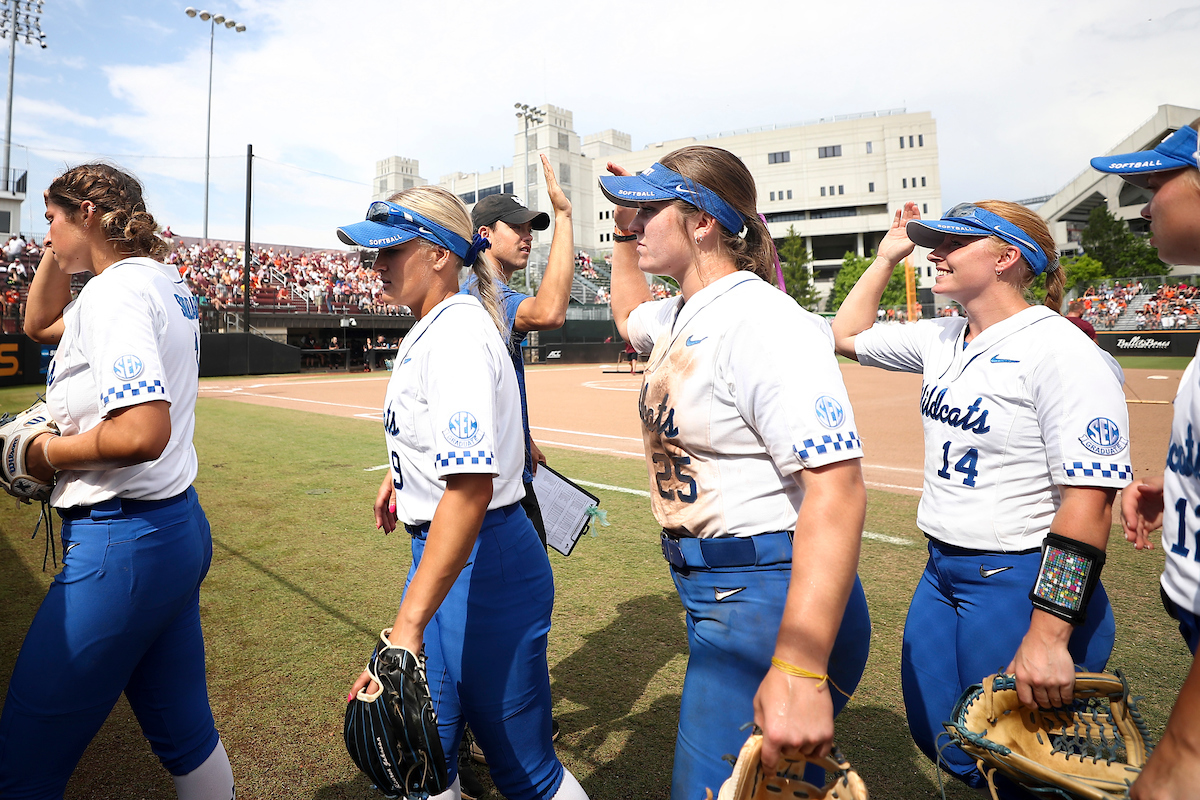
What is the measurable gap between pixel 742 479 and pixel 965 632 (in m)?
1.10

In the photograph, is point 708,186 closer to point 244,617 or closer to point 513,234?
point 513,234

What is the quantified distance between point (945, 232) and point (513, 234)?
2.05 m

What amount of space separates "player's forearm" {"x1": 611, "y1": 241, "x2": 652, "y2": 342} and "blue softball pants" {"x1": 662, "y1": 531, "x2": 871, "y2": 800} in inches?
48.1

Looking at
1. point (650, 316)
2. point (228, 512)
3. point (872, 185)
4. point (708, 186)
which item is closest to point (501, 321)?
point (650, 316)

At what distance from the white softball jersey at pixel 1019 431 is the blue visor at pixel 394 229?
1689mm

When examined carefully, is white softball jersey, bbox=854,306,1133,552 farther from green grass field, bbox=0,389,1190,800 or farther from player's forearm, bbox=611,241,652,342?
green grass field, bbox=0,389,1190,800

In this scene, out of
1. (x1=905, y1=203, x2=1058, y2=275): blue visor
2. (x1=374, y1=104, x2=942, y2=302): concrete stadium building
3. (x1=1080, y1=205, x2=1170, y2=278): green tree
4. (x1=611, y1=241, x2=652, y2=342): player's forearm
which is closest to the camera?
(x1=905, y1=203, x2=1058, y2=275): blue visor

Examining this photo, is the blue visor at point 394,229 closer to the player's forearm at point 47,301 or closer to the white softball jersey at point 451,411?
the white softball jersey at point 451,411

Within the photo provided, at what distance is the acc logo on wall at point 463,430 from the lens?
1718 mm

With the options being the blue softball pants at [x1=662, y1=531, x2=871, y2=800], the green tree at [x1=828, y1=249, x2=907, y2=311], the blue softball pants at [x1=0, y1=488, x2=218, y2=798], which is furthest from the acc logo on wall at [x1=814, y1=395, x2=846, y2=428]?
the green tree at [x1=828, y1=249, x2=907, y2=311]

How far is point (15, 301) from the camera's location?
76.2ft

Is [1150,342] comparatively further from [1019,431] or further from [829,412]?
[829,412]

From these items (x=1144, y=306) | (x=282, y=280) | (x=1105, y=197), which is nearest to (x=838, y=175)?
(x=1105, y=197)

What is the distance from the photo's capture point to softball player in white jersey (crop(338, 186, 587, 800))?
1.79m
